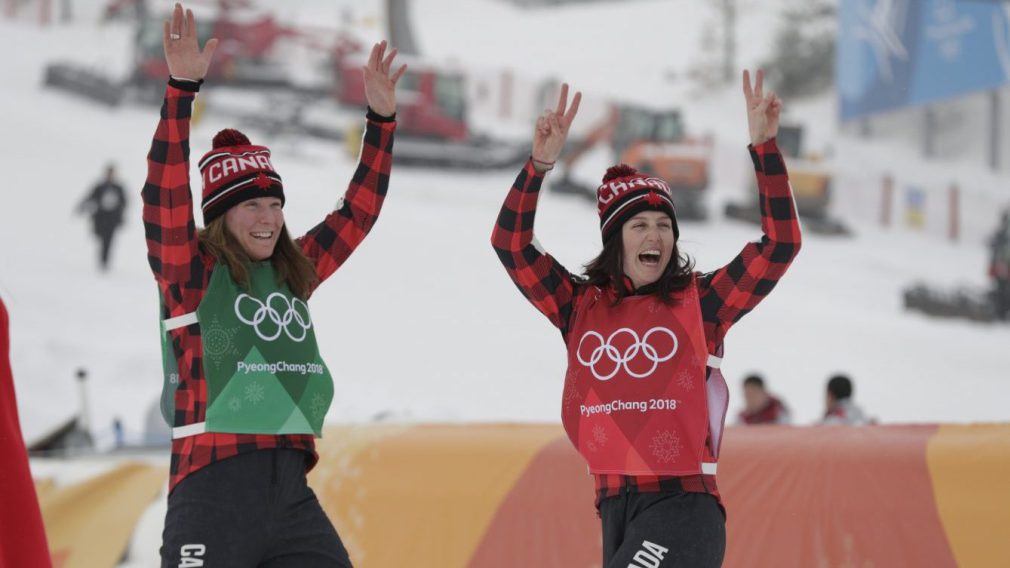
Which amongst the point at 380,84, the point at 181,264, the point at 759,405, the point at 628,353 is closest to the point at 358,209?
the point at 380,84

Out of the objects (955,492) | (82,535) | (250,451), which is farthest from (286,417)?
(82,535)

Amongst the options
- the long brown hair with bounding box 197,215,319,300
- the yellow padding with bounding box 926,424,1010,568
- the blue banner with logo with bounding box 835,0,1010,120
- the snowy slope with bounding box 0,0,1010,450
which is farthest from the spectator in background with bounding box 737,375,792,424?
the blue banner with logo with bounding box 835,0,1010,120

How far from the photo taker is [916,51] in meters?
14.6

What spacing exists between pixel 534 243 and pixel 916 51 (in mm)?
12502

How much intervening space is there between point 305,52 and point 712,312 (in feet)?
46.5

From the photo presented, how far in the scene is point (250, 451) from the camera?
9.04 feet

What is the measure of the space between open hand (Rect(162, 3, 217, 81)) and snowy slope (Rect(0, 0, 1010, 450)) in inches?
278

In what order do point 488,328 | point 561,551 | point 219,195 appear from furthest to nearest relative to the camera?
point 488,328 → point 561,551 → point 219,195

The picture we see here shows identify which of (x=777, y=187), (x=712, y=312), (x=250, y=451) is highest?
(x=777, y=187)

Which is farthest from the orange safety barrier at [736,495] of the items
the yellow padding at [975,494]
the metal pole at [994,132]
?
the metal pole at [994,132]

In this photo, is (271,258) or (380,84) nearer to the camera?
(271,258)

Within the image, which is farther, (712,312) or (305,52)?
(305,52)

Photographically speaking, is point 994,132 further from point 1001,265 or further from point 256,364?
point 256,364

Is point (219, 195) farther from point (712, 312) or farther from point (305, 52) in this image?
point (305, 52)
